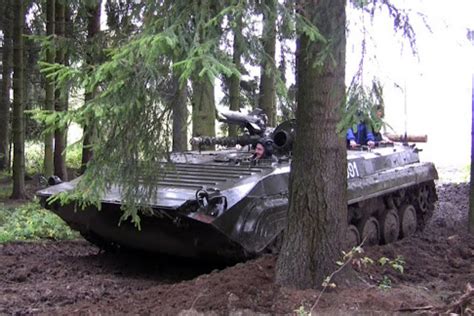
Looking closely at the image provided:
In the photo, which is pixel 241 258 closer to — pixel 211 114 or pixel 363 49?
pixel 363 49

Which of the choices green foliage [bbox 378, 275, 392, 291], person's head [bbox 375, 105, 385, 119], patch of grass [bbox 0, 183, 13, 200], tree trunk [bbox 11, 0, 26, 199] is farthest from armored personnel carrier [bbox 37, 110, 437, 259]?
patch of grass [bbox 0, 183, 13, 200]

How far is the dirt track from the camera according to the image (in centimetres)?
516

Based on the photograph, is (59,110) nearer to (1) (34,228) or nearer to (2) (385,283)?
(1) (34,228)

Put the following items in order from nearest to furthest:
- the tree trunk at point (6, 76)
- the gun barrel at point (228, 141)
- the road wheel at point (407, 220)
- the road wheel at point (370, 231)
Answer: the gun barrel at point (228, 141)
the road wheel at point (370, 231)
the road wheel at point (407, 220)
the tree trunk at point (6, 76)

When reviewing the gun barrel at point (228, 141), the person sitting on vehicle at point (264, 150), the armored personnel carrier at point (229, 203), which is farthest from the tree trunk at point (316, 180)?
the gun barrel at point (228, 141)

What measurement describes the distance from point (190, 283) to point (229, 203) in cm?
104

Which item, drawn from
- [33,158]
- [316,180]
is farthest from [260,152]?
[33,158]

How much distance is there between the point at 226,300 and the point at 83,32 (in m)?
13.4

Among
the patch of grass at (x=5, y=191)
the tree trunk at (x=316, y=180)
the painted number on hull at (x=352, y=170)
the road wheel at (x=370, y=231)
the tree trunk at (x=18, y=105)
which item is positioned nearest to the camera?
the tree trunk at (x=316, y=180)

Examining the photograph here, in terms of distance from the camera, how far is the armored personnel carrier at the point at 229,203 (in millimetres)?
6645

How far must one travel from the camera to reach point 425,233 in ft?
35.3

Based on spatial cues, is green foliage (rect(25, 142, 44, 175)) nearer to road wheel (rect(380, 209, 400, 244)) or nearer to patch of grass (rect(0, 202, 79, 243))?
patch of grass (rect(0, 202, 79, 243))

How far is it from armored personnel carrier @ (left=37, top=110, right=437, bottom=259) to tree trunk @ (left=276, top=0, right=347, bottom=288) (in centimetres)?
91

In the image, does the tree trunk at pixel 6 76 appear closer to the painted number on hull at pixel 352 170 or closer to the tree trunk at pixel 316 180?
the painted number on hull at pixel 352 170
